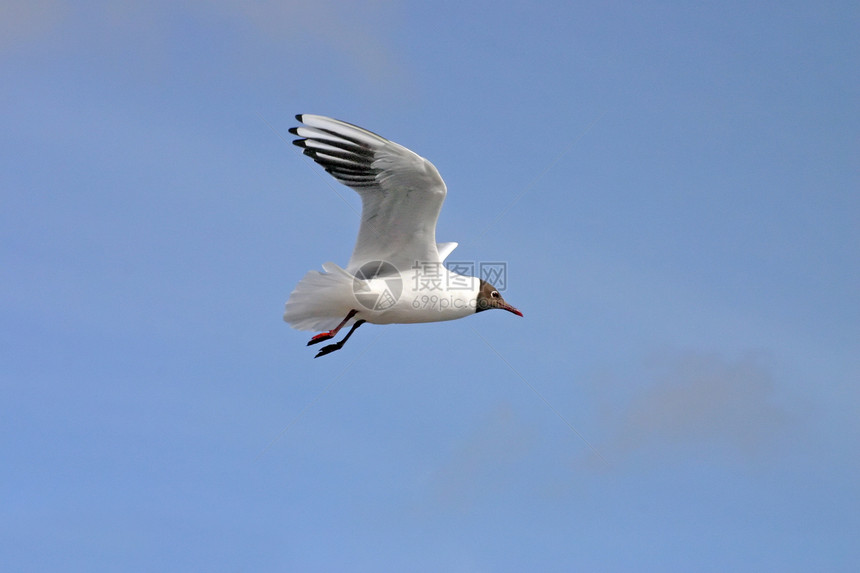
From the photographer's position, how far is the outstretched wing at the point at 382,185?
34.8 ft

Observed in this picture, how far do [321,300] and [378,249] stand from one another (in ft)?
2.59

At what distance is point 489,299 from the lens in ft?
40.5

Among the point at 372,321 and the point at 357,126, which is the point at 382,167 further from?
the point at 372,321

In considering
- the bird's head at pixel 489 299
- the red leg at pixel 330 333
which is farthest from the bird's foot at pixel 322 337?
the bird's head at pixel 489 299

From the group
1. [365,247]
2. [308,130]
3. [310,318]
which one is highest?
[308,130]

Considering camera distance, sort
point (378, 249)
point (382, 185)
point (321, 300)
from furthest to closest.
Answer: point (378, 249), point (321, 300), point (382, 185)

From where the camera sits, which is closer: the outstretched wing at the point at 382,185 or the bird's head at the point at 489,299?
the outstretched wing at the point at 382,185

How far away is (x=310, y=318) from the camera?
1123cm

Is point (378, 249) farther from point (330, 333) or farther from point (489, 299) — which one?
point (489, 299)

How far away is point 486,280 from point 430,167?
7.64ft

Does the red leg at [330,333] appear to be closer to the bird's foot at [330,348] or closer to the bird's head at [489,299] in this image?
the bird's foot at [330,348]

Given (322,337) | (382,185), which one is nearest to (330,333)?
(322,337)

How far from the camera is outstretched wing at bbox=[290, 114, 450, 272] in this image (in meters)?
10.6

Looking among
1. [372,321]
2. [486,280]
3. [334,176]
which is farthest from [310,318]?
[486,280]
